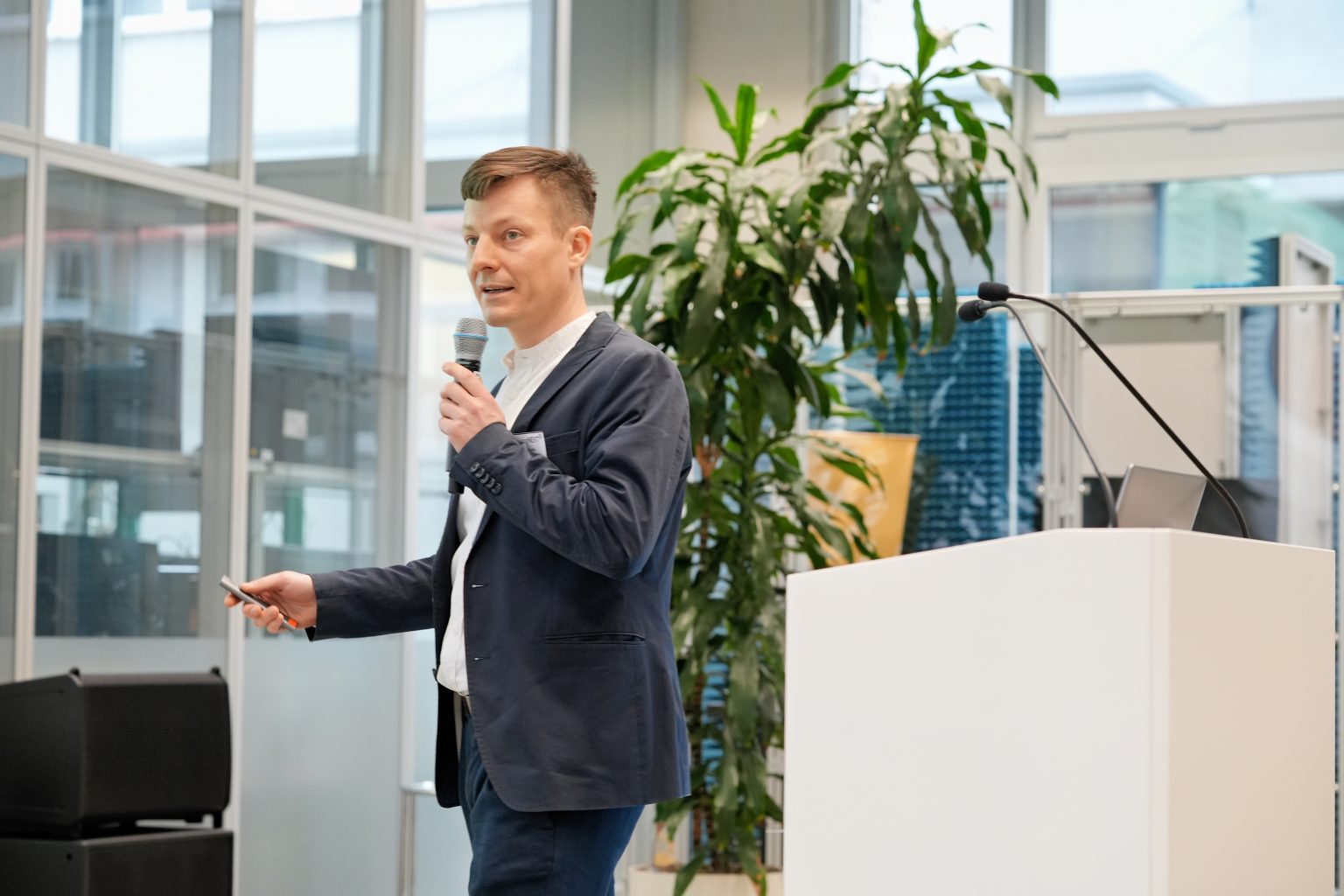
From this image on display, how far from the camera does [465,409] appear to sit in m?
1.70

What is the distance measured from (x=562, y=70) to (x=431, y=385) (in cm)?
138

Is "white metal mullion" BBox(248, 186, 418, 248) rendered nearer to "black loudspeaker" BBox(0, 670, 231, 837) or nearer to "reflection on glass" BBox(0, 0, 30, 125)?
"reflection on glass" BBox(0, 0, 30, 125)

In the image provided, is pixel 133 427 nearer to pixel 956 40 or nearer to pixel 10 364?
pixel 10 364

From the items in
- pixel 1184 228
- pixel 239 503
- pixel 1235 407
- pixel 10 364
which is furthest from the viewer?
pixel 1184 228

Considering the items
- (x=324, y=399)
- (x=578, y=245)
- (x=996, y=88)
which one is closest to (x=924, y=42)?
(x=996, y=88)

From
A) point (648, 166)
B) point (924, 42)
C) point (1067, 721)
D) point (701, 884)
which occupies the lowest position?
point (701, 884)

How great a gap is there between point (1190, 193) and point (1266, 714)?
15.3 ft

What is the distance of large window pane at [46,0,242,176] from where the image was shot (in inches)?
150

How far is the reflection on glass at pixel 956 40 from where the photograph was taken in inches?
240

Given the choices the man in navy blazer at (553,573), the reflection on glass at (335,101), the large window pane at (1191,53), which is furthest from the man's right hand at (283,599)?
the large window pane at (1191,53)

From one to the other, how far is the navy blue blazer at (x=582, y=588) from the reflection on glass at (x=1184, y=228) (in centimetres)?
441

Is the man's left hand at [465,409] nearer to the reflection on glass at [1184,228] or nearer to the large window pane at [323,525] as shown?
the large window pane at [323,525]

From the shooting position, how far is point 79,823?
2.97 meters

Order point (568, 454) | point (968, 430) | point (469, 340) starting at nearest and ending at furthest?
point (568, 454)
point (469, 340)
point (968, 430)
